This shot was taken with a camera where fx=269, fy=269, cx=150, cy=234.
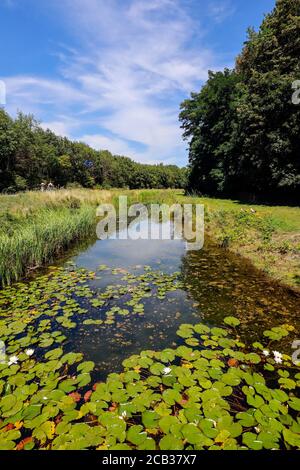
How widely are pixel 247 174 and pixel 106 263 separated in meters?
14.0

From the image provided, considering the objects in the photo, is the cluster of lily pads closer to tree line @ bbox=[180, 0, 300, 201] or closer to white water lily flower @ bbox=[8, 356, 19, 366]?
white water lily flower @ bbox=[8, 356, 19, 366]

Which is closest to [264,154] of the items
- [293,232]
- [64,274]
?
[293,232]

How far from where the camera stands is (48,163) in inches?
1921

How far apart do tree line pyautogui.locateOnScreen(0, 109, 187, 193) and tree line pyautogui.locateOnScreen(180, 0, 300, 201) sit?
12.5 m

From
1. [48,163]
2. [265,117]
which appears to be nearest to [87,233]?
[265,117]

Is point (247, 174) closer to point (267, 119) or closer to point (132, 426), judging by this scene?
point (267, 119)

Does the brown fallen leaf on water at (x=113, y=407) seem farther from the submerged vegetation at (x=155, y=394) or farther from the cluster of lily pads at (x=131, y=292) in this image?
the cluster of lily pads at (x=131, y=292)

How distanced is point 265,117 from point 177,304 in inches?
575

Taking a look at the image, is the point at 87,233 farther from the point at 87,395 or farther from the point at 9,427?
the point at 9,427

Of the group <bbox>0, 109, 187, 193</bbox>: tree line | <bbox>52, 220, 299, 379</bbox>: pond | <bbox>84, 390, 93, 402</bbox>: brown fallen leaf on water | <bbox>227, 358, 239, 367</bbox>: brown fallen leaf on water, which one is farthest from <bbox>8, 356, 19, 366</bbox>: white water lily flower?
<bbox>0, 109, 187, 193</bbox>: tree line

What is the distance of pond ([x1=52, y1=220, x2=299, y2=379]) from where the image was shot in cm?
411

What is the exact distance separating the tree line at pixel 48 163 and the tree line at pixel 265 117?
41.0ft

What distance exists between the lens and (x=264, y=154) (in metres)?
16.1

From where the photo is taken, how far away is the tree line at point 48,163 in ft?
127
